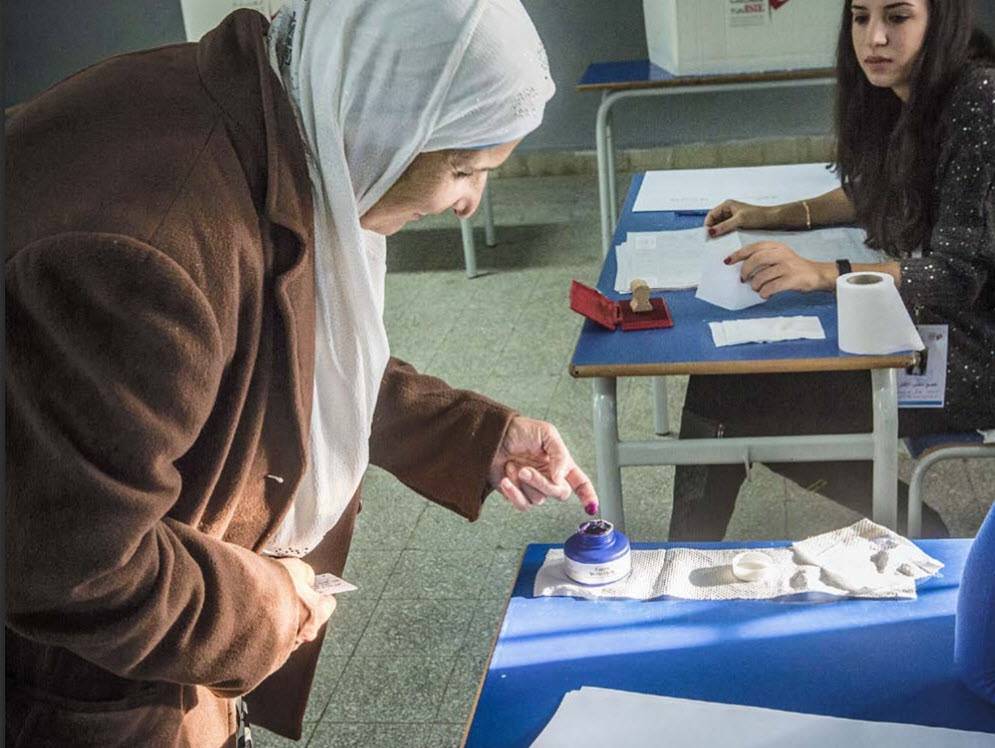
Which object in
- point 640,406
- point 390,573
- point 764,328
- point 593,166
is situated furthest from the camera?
point 593,166

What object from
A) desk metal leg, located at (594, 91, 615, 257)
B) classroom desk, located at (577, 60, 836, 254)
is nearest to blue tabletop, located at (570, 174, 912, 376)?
classroom desk, located at (577, 60, 836, 254)

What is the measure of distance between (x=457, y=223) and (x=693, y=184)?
8.79 feet

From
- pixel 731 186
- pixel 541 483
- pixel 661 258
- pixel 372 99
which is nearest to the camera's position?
pixel 372 99

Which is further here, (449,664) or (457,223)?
(457,223)

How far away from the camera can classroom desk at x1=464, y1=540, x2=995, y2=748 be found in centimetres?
102

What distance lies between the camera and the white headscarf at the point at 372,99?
37.0 inches

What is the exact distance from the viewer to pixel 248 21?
1.01 metres

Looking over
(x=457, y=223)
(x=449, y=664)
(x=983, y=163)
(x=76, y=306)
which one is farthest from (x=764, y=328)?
(x=457, y=223)

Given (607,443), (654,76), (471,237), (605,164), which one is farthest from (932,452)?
(471,237)

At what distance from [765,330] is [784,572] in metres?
0.68

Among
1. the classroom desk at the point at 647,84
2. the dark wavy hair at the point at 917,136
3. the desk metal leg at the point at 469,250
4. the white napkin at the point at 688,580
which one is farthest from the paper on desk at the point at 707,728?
the desk metal leg at the point at 469,250

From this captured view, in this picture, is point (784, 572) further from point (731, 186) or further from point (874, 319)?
point (731, 186)

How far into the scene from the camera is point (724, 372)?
176 centimetres

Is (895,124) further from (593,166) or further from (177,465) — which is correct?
(593,166)
